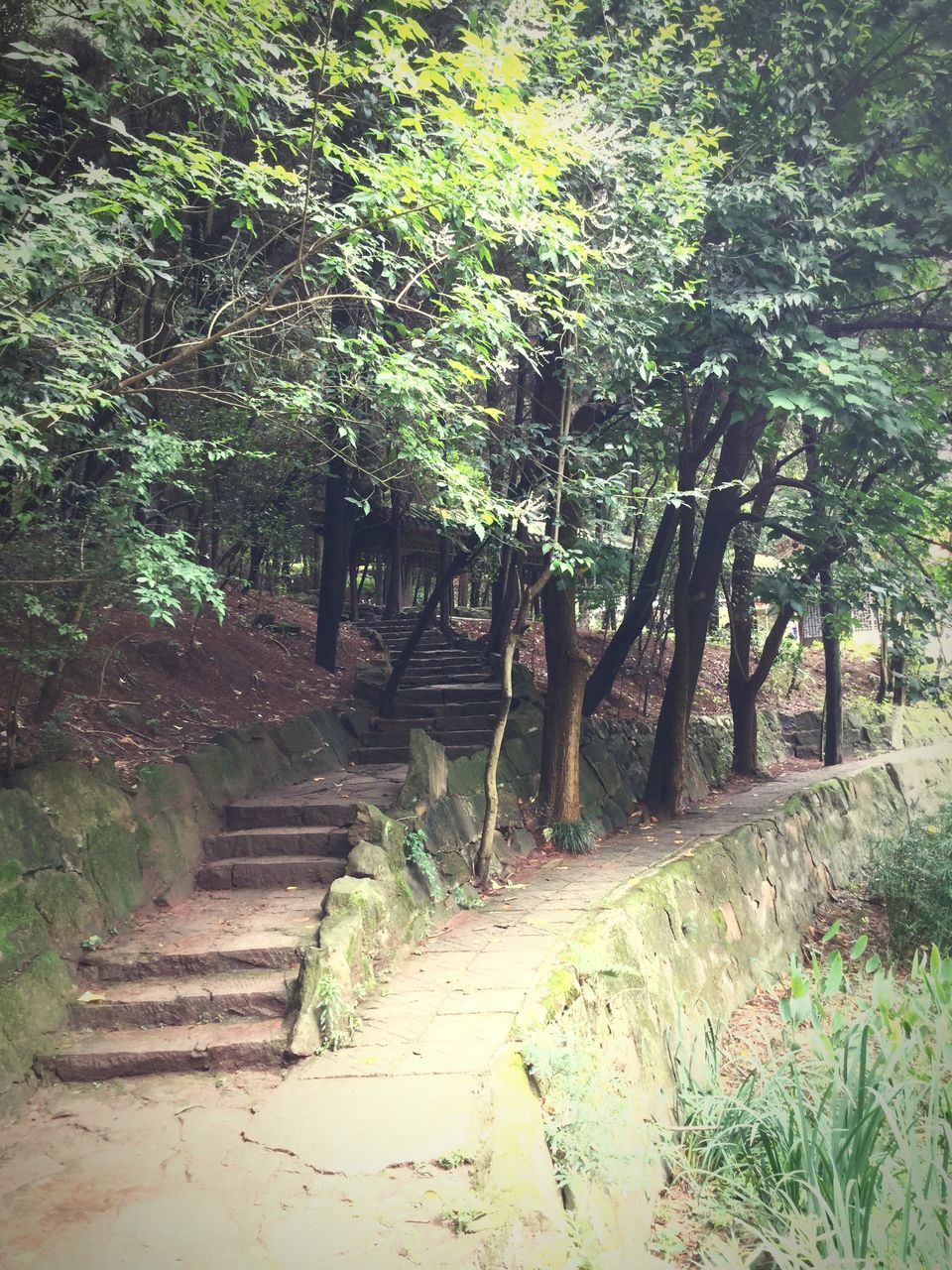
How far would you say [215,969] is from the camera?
446 centimetres

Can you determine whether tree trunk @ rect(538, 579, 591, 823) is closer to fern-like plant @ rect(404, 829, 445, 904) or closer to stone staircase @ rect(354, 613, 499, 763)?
stone staircase @ rect(354, 613, 499, 763)

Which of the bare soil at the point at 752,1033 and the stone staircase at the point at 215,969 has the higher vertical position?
the stone staircase at the point at 215,969

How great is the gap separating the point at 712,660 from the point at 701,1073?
13687 mm

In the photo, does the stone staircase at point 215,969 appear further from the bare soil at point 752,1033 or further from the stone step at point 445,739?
the stone step at point 445,739

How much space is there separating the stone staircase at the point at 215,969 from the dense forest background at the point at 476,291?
55.4 inches

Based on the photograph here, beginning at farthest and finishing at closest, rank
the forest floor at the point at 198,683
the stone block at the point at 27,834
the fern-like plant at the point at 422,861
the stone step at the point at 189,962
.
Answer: the forest floor at the point at 198,683 → the fern-like plant at the point at 422,861 → the stone step at the point at 189,962 → the stone block at the point at 27,834

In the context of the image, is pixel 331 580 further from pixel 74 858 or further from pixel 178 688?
pixel 74 858

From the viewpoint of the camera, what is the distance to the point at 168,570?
4410 mm

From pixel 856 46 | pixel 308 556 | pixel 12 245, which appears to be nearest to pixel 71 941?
pixel 12 245

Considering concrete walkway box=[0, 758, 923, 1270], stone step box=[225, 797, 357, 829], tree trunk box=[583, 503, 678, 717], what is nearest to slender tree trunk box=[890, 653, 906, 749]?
tree trunk box=[583, 503, 678, 717]

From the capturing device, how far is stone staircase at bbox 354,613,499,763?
8789mm

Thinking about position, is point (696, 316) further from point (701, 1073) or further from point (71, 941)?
point (71, 941)

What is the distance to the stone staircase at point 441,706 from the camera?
8789 mm

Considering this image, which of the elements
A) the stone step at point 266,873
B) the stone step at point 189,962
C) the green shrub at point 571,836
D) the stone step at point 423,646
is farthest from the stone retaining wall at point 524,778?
the stone step at point 423,646
